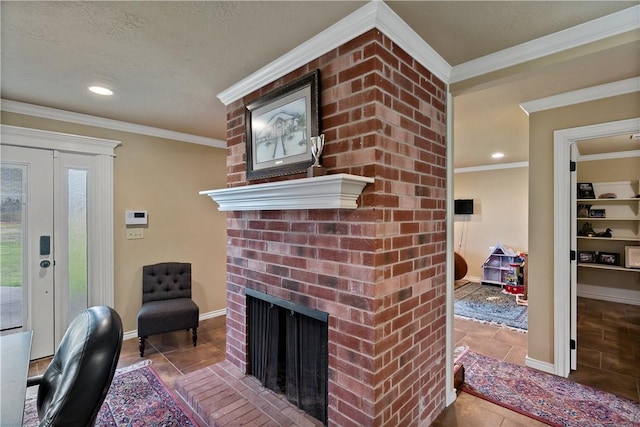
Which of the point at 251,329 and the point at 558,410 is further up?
the point at 251,329

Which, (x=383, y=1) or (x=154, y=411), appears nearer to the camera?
(x=383, y=1)

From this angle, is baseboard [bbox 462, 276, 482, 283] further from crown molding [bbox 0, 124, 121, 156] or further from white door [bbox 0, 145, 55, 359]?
white door [bbox 0, 145, 55, 359]

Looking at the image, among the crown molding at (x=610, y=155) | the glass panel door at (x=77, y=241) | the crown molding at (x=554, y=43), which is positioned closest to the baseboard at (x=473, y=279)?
the crown molding at (x=610, y=155)

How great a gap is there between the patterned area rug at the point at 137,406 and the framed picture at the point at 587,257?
5651mm

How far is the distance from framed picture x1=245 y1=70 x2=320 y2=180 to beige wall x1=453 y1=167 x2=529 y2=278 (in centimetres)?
548

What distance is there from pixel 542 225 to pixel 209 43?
113 inches

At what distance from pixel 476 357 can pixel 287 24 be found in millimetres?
3140

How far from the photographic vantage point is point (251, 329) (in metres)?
2.21

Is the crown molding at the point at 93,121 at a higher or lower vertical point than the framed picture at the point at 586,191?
higher

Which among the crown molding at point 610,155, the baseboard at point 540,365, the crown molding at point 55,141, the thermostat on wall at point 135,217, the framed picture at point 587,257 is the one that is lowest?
the baseboard at point 540,365

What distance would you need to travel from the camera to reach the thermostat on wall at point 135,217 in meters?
3.29

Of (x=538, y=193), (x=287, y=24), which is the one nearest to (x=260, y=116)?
(x=287, y=24)

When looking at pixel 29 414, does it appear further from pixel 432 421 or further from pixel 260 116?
pixel 432 421

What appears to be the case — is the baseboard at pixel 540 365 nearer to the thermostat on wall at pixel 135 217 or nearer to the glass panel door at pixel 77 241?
the thermostat on wall at pixel 135 217
